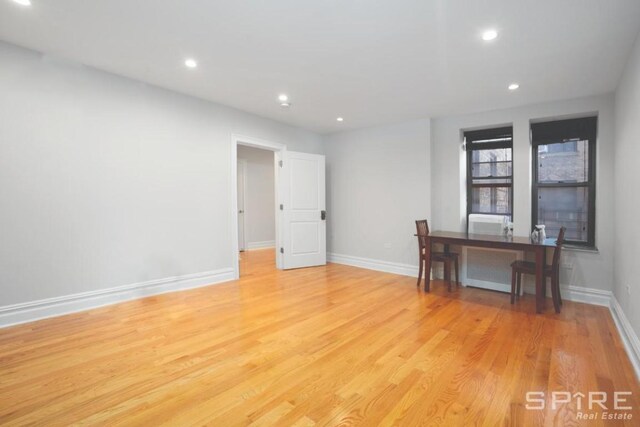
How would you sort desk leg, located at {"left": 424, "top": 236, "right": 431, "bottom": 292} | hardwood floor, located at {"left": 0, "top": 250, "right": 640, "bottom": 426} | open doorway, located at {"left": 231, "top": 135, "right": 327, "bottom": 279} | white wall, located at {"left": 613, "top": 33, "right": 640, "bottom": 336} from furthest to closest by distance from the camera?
open doorway, located at {"left": 231, "top": 135, "right": 327, "bottom": 279}
desk leg, located at {"left": 424, "top": 236, "right": 431, "bottom": 292}
white wall, located at {"left": 613, "top": 33, "right": 640, "bottom": 336}
hardwood floor, located at {"left": 0, "top": 250, "right": 640, "bottom": 426}

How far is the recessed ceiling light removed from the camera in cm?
243

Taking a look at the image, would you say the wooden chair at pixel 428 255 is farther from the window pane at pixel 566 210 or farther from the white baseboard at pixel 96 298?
the white baseboard at pixel 96 298

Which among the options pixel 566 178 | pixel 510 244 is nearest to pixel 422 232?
pixel 510 244

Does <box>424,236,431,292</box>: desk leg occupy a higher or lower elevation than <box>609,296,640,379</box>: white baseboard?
higher

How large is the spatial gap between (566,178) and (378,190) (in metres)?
2.62

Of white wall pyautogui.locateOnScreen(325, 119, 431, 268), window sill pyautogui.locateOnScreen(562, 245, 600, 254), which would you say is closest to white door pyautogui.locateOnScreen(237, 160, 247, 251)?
white wall pyautogui.locateOnScreen(325, 119, 431, 268)

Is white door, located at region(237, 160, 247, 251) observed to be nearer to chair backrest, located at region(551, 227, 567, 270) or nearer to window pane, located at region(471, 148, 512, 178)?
window pane, located at region(471, 148, 512, 178)

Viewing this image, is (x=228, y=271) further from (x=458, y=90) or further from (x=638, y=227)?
(x=638, y=227)

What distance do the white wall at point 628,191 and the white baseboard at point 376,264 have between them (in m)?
2.43

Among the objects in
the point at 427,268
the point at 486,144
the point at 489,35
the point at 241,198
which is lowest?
the point at 427,268

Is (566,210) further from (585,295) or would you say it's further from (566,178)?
(585,295)

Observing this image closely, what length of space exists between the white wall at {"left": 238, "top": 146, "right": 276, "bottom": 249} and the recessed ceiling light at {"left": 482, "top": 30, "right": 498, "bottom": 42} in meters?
5.92

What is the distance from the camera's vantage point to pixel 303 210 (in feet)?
18.1

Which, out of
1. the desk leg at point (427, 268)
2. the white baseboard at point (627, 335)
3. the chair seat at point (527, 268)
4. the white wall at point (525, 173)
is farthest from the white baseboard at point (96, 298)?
the white baseboard at point (627, 335)
